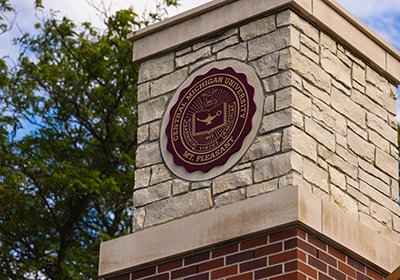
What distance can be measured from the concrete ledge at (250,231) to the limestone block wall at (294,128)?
135mm

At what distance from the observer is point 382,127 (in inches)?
357

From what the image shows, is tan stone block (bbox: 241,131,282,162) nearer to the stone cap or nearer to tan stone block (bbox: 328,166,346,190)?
tan stone block (bbox: 328,166,346,190)

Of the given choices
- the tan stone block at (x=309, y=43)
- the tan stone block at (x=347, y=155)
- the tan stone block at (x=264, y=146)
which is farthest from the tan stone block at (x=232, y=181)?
the tan stone block at (x=309, y=43)

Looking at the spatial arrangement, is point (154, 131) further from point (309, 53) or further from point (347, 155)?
point (347, 155)

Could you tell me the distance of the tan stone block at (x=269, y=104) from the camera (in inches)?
327

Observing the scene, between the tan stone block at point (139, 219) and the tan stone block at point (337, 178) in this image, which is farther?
the tan stone block at point (139, 219)

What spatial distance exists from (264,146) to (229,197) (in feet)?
1.40

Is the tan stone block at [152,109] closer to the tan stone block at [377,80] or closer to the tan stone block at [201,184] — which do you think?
the tan stone block at [201,184]

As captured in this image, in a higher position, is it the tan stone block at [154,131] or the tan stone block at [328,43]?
the tan stone block at [328,43]

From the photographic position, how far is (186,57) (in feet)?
29.5

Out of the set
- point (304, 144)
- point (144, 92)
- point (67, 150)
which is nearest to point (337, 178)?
point (304, 144)

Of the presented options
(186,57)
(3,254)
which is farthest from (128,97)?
(186,57)

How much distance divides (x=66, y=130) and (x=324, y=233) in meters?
9.25

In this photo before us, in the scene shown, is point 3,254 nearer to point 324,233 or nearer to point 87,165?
point 87,165
